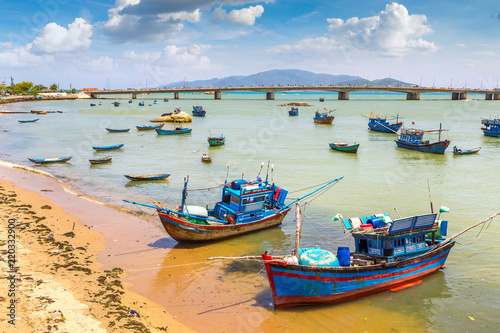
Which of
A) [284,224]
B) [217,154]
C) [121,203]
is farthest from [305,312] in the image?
[217,154]

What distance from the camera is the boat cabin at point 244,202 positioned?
23.3m

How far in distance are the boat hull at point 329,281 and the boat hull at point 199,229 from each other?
7.27 metres

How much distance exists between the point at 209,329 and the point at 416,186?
2978 centimetres

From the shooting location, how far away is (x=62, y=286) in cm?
1515

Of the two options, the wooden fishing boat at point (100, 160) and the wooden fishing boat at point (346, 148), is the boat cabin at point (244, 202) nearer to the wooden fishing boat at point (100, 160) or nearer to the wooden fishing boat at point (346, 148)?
the wooden fishing boat at point (100, 160)

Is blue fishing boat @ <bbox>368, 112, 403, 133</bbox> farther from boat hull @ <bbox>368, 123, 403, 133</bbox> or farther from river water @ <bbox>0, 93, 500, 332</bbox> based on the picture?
river water @ <bbox>0, 93, 500, 332</bbox>

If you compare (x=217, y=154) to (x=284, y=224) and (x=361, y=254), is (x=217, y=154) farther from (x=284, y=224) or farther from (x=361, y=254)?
(x=361, y=254)

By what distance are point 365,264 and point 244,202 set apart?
8748mm

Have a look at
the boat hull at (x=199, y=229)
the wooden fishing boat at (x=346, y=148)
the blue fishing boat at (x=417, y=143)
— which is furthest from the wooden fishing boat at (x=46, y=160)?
the blue fishing boat at (x=417, y=143)

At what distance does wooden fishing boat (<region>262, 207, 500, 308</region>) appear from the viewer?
15570mm

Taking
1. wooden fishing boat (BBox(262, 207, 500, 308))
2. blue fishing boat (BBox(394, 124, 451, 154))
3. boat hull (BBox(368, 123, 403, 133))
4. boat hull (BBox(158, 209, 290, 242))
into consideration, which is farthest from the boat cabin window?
boat hull (BBox(368, 123, 403, 133))


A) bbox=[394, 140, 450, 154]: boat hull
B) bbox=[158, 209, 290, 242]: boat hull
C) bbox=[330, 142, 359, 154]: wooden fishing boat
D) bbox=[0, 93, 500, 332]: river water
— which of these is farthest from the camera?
bbox=[330, 142, 359, 154]: wooden fishing boat

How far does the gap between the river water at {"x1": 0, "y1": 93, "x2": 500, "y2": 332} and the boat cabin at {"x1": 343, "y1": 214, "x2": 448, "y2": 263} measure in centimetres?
181

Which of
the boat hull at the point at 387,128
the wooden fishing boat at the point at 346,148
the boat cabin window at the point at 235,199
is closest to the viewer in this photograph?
the boat cabin window at the point at 235,199
